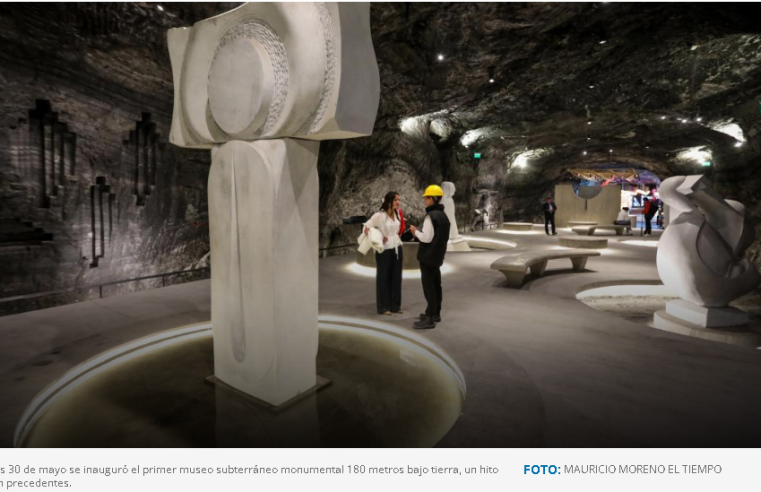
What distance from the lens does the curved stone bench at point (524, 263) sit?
20.5 ft

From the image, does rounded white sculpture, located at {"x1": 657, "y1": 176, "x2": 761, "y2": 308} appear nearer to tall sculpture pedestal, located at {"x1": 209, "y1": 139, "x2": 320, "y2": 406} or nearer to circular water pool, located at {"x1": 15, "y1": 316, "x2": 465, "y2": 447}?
circular water pool, located at {"x1": 15, "y1": 316, "x2": 465, "y2": 447}

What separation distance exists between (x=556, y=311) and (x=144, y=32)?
6.92 m

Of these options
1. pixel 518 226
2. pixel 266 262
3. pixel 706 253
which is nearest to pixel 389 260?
pixel 266 262

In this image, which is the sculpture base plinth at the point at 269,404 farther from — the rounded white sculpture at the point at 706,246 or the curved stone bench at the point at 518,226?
the curved stone bench at the point at 518,226

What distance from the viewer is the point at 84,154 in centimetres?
552

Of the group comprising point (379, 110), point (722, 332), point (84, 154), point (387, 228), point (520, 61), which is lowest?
point (722, 332)

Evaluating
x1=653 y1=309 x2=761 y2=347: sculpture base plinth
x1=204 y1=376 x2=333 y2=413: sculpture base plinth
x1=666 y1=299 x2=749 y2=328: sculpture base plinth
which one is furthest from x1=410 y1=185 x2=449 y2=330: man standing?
x1=666 y1=299 x2=749 y2=328: sculpture base plinth

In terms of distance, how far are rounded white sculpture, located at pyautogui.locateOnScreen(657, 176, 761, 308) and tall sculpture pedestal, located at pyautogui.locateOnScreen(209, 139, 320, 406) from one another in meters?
4.99

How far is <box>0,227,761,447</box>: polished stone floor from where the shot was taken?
91.9 inches

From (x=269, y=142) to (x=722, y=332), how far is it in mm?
5732

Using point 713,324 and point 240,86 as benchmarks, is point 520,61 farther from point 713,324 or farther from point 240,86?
point 240,86

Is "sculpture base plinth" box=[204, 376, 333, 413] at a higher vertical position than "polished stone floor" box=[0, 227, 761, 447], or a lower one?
lower

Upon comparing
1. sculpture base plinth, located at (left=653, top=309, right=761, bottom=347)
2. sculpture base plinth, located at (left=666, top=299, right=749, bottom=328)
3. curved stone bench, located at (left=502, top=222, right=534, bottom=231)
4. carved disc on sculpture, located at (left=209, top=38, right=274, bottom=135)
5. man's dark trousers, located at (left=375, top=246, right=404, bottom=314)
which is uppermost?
carved disc on sculpture, located at (left=209, top=38, right=274, bottom=135)

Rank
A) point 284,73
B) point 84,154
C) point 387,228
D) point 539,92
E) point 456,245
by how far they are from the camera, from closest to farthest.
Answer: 1. point 284,73
2. point 387,228
3. point 84,154
4. point 456,245
5. point 539,92
